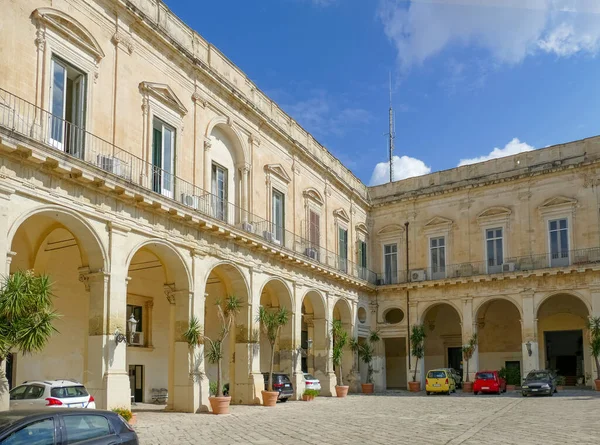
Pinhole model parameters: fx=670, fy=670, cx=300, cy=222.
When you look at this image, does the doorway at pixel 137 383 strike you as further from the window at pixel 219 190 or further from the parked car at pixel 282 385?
the window at pixel 219 190

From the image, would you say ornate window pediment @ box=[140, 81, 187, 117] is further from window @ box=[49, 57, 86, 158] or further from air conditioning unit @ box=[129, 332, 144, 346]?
air conditioning unit @ box=[129, 332, 144, 346]

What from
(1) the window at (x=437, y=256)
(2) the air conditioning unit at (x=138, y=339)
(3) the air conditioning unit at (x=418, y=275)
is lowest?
(2) the air conditioning unit at (x=138, y=339)

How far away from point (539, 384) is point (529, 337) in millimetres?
3913

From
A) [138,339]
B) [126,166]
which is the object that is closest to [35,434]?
[126,166]

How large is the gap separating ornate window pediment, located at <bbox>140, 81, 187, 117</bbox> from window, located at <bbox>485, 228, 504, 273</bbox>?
57.7ft

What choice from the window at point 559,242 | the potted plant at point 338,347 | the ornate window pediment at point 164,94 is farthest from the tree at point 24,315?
the window at point 559,242

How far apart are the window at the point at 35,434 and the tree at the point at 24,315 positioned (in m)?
4.57

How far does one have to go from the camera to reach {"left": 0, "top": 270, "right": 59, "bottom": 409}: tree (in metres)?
11.2

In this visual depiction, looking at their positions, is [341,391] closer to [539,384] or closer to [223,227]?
[539,384]

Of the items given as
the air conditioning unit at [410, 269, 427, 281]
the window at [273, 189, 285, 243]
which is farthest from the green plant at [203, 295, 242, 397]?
the air conditioning unit at [410, 269, 427, 281]

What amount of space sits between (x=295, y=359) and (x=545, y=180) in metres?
14.5

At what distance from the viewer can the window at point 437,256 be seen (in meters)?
33.0

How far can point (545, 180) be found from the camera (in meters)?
30.8

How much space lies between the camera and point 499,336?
33531mm
